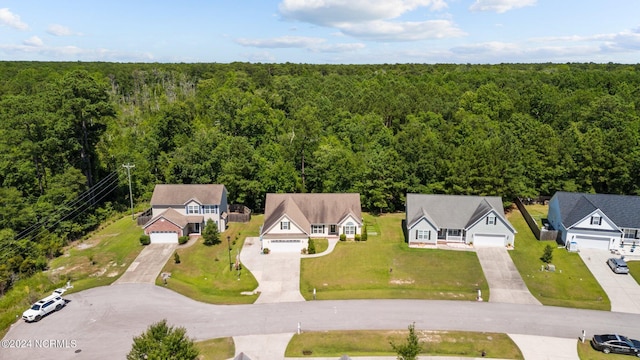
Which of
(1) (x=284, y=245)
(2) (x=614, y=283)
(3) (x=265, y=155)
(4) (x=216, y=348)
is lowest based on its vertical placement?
(4) (x=216, y=348)

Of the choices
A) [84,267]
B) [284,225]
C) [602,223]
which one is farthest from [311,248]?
[602,223]

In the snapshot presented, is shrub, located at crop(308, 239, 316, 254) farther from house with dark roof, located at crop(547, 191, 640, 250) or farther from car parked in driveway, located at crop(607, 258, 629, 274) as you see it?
car parked in driveway, located at crop(607, 258, 629, 274)

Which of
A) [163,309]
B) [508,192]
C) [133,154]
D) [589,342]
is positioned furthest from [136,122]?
[589,342]

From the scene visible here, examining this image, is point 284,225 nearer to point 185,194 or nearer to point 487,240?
point 185,194

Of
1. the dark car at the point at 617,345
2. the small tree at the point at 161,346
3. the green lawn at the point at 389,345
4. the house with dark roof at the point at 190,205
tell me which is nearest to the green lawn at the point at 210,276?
the house with dark roof at the point at 190,205

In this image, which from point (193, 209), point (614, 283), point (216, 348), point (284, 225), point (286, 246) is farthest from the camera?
point (193, 209)

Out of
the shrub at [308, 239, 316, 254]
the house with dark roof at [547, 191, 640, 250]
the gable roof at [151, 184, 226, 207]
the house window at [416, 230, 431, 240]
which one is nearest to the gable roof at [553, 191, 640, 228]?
the house with dark roof at [547, 191, 640, 250]

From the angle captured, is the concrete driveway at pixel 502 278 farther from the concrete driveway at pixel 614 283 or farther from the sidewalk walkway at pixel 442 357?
the concrete driveway at pixel 614 283
